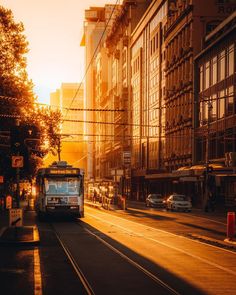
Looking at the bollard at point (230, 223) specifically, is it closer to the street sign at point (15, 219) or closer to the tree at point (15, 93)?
the street sign at point (15, 219)

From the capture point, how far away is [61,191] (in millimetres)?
38656

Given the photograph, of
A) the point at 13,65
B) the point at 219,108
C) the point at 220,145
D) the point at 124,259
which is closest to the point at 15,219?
the point at 124,259

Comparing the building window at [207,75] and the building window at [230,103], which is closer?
the building window at [230,103]

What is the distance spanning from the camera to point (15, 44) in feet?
148

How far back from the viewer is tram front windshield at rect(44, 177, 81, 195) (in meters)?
38.7

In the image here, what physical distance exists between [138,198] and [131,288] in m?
92.2

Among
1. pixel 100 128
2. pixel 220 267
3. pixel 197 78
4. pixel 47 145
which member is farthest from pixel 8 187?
pixel 100 128

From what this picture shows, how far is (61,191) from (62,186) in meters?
0.33

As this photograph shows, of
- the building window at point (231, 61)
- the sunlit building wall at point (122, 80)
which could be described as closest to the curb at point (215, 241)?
the building window at point (231, 61)

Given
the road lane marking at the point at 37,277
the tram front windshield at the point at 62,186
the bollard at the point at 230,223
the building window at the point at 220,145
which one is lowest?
the road lane marking at the point at 37,277

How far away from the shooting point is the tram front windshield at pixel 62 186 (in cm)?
3866

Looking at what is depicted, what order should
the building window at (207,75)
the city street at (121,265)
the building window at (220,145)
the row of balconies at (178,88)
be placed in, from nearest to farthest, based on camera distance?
the city street at (121,265) < the building window at (220,145) < the building window at (207,75) < the row of balconies at (178,88)

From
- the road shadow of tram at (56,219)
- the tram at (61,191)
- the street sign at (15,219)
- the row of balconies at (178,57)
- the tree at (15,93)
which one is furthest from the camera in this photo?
the row of balconies at (178,57)

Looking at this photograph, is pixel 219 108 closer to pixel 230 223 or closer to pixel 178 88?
pixel 178 88
